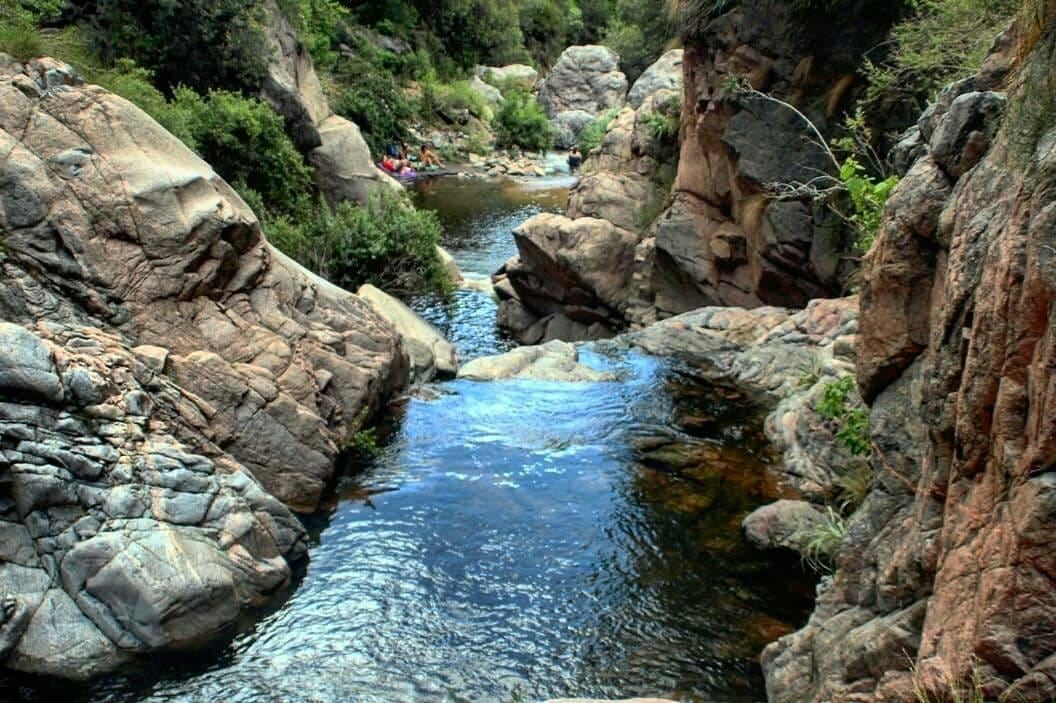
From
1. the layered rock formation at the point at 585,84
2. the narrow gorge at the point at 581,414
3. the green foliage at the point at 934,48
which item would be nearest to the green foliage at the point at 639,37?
the layered rock formation at the point at 585,84

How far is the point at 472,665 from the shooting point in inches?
302

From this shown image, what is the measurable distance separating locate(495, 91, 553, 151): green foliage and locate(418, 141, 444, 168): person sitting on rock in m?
5.94

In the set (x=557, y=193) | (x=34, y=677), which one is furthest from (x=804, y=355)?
(x=557, y=193)

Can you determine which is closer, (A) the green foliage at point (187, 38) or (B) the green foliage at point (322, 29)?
(A) the green foliage at point (187, 38)

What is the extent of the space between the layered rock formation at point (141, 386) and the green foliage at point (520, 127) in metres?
34.7

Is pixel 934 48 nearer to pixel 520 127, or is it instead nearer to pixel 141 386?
pixel 141 386

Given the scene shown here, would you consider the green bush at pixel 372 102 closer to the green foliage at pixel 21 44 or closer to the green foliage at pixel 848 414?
the green foliage at pixel 21 44

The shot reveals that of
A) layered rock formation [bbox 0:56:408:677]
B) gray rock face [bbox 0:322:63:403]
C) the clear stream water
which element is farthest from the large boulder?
gray rock face [bbox 0:322:63:403]

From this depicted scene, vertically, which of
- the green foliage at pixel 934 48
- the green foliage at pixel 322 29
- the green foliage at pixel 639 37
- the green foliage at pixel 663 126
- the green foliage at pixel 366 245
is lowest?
the green foliage at pixel 366 245

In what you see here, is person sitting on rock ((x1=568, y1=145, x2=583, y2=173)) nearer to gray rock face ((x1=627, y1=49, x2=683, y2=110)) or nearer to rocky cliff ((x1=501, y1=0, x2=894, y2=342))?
gray rock face ((x1=627, y1=49, x2=683, y2=110))

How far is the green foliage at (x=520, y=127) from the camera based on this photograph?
46250 millimetres

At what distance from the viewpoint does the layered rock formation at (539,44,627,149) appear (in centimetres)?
5300

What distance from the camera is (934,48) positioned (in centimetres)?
1270

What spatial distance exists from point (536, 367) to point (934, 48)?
25.0 feet
